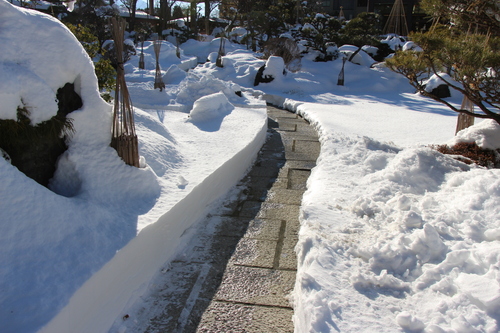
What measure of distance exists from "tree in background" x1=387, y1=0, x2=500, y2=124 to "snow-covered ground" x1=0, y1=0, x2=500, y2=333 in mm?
876

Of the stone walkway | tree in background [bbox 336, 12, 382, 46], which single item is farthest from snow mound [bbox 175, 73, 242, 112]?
tree in background [bbox 336, 12, 382, 46]

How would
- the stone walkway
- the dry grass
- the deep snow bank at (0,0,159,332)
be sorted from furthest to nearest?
1. the dry grass
2. the stone walkway
3. the deep snow bank at (0,0,159,332)

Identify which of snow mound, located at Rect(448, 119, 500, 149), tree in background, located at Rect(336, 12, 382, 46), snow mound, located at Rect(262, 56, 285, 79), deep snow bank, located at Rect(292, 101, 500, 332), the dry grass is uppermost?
tree in background, located at Rect(336, 12, 382, 46)

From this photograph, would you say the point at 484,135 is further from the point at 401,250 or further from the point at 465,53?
the point at 401,250

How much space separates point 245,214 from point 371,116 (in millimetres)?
5452

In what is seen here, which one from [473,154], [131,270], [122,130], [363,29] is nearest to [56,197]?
[131,270]

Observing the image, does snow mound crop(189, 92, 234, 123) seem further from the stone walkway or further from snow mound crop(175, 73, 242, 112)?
the stone walkway

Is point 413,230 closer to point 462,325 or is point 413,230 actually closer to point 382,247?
point 382,247

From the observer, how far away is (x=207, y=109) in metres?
5.87

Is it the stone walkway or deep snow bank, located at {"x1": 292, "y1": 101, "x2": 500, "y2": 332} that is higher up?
deep snow bank, located at {"x1": 292, "y1": 101, "x2": 500, "y2": 332}

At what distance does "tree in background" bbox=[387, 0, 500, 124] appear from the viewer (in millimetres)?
3668

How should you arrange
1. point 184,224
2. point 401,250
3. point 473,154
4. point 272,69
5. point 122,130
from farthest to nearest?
point 272,69 < point 473,154 < point 184,224 < point 122,130 < point 401,250

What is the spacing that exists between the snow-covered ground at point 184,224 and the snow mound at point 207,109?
56.9 inches

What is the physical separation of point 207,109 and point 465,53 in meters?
3.57
